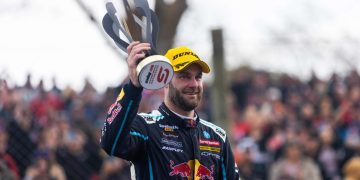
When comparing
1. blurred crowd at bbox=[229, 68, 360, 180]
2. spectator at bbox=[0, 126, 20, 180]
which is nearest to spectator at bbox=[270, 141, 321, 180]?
blurred crowd at bbox=[229, 68, 360, 180]

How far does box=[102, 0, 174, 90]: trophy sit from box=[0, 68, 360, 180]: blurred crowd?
3722mm

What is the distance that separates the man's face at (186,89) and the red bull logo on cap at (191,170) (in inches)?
15.3

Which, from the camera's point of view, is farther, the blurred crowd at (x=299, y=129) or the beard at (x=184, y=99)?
the blurred crowd at (x=299, y=129)

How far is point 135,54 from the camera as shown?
5203 mm

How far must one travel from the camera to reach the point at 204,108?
15.1 m

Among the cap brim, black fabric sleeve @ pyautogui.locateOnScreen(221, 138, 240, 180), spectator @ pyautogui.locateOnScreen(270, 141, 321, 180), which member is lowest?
spectator @ pyautogui.locateOnScreen(270, 141, 321, 180)

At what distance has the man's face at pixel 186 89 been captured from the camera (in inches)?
233

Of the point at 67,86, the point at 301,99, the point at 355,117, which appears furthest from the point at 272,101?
the point at 67,86

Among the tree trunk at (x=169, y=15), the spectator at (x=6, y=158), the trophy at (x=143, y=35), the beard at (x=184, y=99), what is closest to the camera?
the trophy at (x=143, y=35)

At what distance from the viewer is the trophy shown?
518 cm

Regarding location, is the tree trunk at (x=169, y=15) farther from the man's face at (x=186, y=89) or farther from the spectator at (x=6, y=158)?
the man's face at (x=186, y=89)

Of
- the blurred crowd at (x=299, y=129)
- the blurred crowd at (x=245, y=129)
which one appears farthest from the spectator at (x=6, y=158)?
the blurred crowd at (x=299, y=129)

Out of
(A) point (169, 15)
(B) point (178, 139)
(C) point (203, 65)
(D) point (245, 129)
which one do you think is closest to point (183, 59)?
(C) point (203, 65)

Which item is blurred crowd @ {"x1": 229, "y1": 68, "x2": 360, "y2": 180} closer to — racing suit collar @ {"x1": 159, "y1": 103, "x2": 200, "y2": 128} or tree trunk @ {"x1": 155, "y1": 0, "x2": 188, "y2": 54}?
tree trunk @ {"x1": 155, "y1": 0, "x2": 188, "y2": 54}
